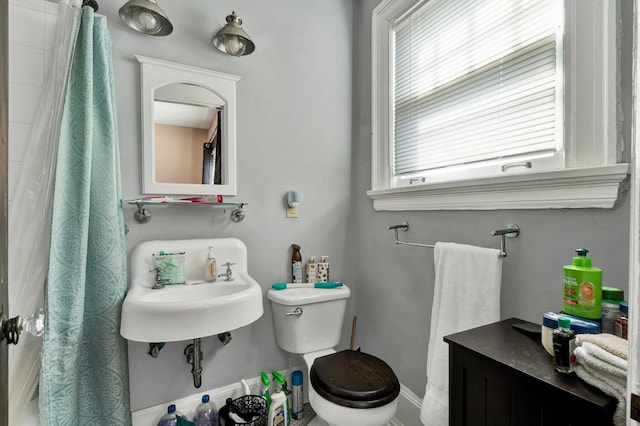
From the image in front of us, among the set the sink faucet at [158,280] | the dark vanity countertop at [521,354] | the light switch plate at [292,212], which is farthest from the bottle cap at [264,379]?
the dark vanity countertop at [521,354]

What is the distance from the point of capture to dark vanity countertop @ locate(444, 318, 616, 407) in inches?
23.4

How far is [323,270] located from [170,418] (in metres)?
1.06

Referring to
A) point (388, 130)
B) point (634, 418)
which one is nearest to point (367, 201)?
point (388, 130)

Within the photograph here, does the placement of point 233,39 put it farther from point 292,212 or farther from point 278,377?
point 278,377

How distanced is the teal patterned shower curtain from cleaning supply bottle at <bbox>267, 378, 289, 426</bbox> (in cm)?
63

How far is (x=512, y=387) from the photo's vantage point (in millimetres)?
693

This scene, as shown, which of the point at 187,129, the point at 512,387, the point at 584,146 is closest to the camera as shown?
the point at 512,387

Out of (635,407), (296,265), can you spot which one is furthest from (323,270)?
(635,407)

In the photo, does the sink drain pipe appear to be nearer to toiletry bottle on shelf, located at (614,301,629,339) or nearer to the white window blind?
the white window blind

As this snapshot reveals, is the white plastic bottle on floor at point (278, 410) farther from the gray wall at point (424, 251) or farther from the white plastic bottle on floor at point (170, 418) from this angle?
the gray wall at point (424, 251)

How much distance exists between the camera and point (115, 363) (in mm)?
1257

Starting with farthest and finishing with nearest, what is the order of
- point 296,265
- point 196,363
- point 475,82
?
point 296,265, point 196,363, point 475,82

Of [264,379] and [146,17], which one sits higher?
[146,17]

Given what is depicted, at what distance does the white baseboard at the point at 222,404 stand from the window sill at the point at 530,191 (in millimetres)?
1014
